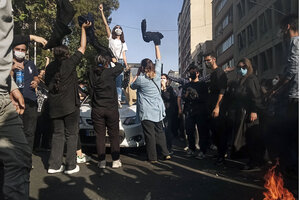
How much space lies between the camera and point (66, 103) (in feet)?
15.3

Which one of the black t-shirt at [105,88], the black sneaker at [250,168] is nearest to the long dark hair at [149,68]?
the black t-shirt at [105,88]

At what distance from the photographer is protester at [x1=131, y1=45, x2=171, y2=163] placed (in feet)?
19.0

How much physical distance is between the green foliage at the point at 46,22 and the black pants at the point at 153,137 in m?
3.26

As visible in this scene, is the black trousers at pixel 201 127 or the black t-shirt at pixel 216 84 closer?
the black t-shirt at pixel 216 84

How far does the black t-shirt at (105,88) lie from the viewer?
5.18 meters

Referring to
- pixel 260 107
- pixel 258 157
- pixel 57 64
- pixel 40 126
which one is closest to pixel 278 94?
pixel 260 107

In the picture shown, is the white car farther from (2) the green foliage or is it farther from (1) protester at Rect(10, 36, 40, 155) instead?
(2) the green foliage

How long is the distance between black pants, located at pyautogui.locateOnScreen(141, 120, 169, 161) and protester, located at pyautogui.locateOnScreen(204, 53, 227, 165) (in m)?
0.99

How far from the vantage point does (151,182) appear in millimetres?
4164

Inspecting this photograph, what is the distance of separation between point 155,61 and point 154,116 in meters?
1.05

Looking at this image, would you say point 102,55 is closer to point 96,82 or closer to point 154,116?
point 96,82

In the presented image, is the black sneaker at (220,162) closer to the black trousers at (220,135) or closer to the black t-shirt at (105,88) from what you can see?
the black trousers at (220,135)

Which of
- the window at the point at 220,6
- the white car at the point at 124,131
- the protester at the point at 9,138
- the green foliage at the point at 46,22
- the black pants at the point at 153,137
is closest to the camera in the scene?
the protester at the point at 9,138

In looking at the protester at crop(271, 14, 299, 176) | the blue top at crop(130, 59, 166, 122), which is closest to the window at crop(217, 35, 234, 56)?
the blue top at crop(130, 59, 166, 122)
